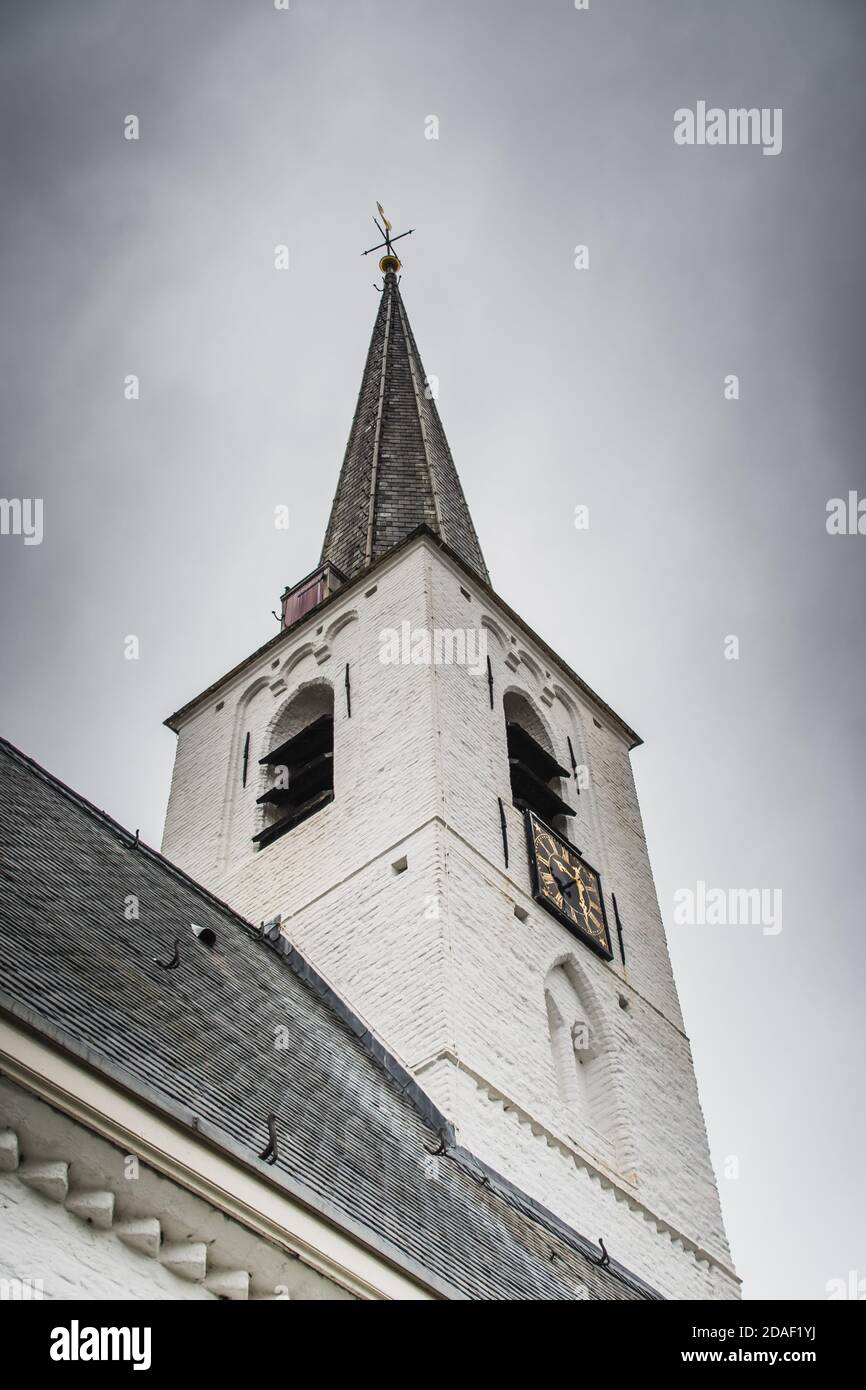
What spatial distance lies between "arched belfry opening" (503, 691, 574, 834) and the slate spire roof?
7.47ft

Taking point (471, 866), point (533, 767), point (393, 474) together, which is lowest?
point (471, 866)

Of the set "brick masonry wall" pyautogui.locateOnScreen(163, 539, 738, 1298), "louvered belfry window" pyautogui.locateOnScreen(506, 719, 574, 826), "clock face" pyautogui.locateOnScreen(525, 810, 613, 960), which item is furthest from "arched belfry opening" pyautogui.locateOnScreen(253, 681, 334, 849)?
"clock face" pyautogui.locateOnScreen(525, 810, 613, 960)

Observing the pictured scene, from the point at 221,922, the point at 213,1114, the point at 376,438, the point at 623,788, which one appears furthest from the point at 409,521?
the point at 213,1114

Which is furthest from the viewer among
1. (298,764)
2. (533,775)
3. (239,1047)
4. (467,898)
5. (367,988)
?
(298,764)

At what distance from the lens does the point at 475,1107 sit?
12.9 meters

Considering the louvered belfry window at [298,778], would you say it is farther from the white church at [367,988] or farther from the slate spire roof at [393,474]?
the slate spire roof at [393,474]

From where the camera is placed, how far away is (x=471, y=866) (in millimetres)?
15281

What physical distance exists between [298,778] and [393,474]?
8305mm

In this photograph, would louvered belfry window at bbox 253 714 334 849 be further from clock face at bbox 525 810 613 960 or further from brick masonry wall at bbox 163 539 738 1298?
clock face at bbox 525 810 613 960

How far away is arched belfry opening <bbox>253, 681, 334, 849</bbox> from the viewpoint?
17.5 meters

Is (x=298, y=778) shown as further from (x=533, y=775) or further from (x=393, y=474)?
(x=393, y=474)

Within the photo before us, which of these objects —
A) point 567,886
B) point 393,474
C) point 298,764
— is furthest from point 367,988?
point 393,474

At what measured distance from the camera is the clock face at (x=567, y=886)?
53.3 feet
